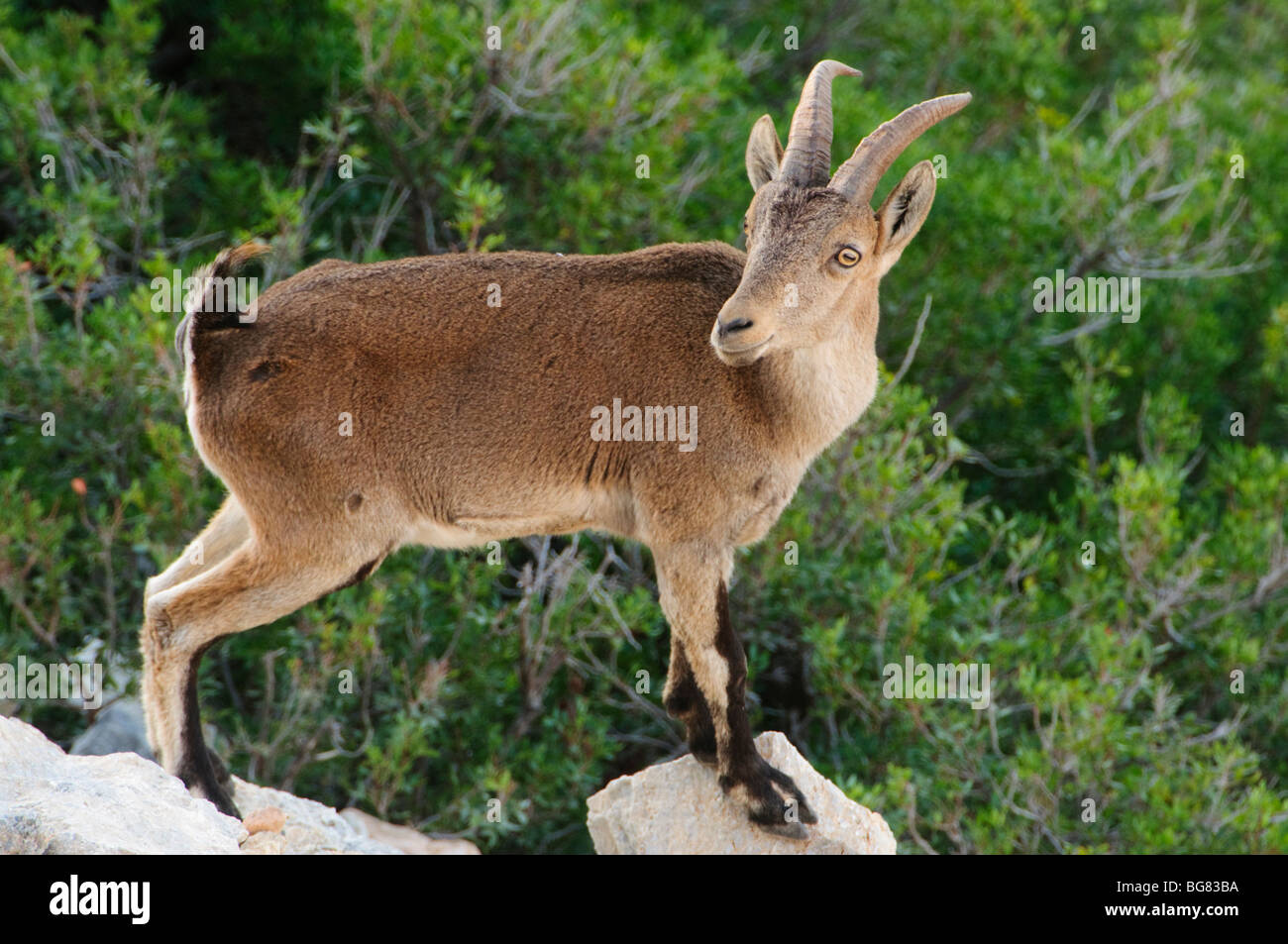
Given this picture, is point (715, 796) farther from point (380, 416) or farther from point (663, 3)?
point (663, 3)

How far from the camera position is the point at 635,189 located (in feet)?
35.1

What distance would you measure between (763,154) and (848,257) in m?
0.82

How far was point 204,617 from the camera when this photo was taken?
6398 mm

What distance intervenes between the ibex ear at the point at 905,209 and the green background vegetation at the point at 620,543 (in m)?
3.49

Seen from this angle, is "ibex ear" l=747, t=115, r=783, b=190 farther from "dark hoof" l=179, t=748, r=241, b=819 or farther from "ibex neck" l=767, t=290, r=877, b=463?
"dark hoof" l=179, t=748, r=241, b=819

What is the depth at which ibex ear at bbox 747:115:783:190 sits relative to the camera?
6488mm

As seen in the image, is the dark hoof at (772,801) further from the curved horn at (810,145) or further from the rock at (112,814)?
the curved horn at (810,145)

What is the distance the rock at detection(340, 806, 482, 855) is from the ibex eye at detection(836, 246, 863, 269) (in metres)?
4.05

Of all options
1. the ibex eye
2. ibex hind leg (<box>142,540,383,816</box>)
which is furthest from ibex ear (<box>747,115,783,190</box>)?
ibex hind leg (<box>142,540,383,816</box>)

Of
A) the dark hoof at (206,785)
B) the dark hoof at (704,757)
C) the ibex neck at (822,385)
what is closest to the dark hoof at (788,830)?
the dark hoof at (704,757)

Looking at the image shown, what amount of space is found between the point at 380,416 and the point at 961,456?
5116mm

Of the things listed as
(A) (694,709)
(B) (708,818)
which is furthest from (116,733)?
(B) (708,818)

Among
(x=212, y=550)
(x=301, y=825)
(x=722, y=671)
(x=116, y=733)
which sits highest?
(x=212, y=550)

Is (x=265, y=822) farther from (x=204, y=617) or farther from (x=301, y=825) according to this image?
(x=204, y=617)
